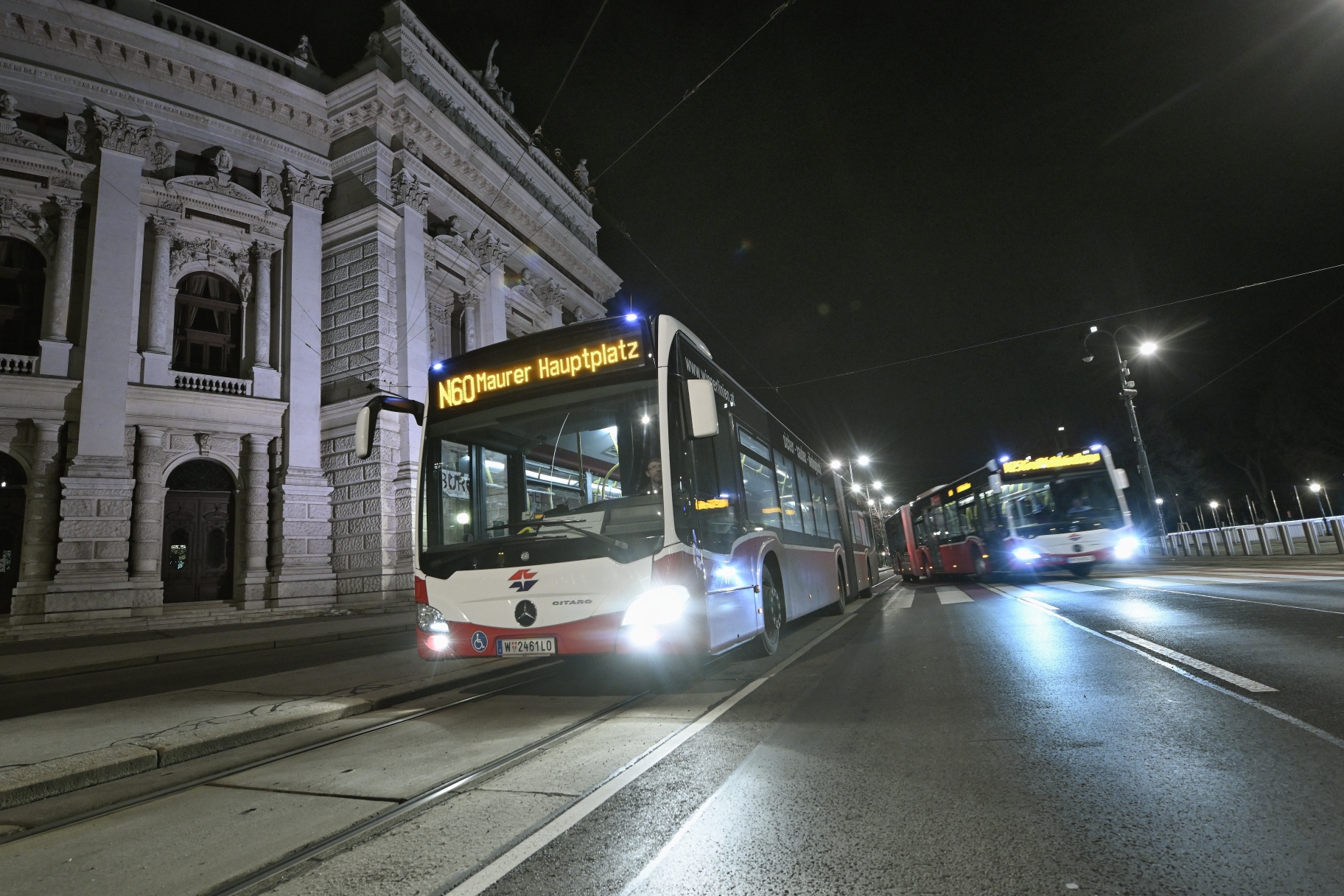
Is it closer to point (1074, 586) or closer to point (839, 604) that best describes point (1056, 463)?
point (1074, 586)

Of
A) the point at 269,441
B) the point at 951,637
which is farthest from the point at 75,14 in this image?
the point at 951,637

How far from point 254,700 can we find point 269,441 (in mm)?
16277

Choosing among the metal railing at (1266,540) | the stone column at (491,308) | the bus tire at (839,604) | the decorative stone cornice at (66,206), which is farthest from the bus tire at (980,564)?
the decorative stone cornice at (66,206)

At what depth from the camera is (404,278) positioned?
Answer: 2227cm

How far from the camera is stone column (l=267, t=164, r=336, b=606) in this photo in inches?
779

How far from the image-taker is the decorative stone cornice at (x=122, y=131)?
60.5ft

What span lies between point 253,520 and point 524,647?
17416mm

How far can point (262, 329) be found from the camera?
2094 cm

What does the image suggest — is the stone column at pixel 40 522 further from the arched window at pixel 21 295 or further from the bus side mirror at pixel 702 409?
→ the bus side mirror at pixel 702 409

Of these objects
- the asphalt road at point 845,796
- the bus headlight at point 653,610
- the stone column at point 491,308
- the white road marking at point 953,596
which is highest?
the stone column at point 491,308

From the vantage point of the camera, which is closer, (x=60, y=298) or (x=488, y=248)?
(x=60, y=298)

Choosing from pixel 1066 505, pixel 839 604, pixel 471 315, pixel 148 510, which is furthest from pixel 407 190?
pixel 1066 505

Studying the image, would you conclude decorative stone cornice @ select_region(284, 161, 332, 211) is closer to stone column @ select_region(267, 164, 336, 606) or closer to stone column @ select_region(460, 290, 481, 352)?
stone column @ select_region(267, 164, 336, 606)

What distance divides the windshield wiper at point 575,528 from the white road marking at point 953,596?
920 cm
